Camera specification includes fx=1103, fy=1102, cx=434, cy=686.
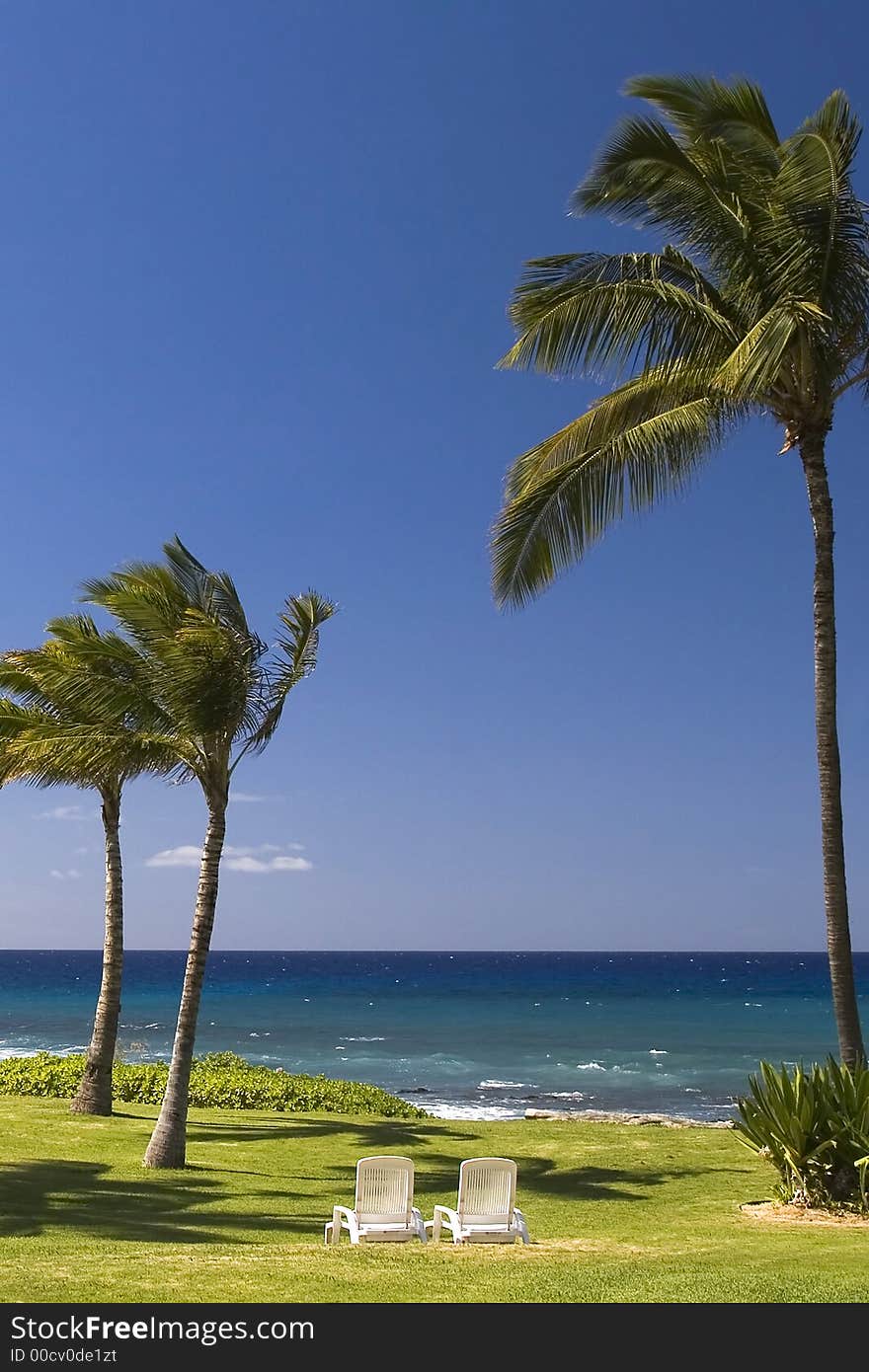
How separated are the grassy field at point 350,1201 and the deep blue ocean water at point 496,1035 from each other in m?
13.3

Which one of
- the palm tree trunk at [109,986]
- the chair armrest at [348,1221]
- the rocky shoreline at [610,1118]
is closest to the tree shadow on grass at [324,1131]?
the palm tree trunk at [109,986]

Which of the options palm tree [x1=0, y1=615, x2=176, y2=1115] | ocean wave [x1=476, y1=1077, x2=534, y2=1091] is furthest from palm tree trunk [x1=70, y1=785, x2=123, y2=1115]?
ocean wave [x1=476, y1=1077, x2=534, y2=1091]

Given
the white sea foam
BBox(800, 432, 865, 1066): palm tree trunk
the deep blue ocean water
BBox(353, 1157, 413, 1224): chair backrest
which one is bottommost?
the deep blue ocean water

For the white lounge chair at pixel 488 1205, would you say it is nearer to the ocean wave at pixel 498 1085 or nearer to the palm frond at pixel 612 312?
the palm frond at pixel 612 312

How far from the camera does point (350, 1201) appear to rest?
1319cm

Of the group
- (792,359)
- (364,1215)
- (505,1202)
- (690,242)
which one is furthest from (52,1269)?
(690,242)

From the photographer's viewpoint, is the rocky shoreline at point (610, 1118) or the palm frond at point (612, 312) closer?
the palm frond at point (612, 312)

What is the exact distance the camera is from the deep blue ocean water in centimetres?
3747

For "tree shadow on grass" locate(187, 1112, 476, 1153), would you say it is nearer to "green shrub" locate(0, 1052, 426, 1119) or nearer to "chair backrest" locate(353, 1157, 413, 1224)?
"green shrub" locate(0, 1052, 426, 1119)

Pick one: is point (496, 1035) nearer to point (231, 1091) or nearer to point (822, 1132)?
point (231, 1091)

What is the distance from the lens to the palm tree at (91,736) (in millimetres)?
15094

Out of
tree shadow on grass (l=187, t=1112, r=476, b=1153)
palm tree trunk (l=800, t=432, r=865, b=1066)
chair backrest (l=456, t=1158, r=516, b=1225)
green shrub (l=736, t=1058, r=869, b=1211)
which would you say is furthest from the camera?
tree shadow on grass (l=187, t=1112, r=476, b=1153)

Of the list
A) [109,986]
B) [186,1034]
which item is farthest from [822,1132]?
[109,986]

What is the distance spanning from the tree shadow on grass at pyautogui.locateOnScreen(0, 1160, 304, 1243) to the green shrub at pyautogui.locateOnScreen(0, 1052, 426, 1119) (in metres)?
8.66
